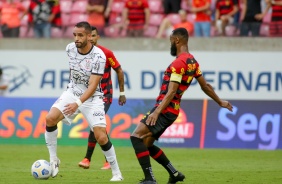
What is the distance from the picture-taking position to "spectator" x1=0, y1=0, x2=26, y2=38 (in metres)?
21.0

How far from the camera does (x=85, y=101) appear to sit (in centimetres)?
1131

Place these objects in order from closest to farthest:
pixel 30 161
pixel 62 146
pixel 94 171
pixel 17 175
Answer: pixel 17 175
pixel 94 171
pixel 30 161
pixel 62 146

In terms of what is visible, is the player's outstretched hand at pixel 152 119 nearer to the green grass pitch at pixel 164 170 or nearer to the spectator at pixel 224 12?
the green grass pitch at pixel 164 170

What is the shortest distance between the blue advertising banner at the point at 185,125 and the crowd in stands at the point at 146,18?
2463mm

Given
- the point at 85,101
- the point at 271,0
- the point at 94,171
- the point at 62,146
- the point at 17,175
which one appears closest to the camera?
the point at 85,101

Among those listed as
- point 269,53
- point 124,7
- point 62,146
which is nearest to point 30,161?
point 62,146

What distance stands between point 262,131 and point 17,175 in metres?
8.13

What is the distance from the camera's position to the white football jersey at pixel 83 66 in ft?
36.6

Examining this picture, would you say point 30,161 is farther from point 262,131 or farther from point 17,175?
point 262,131

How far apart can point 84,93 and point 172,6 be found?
1052cm

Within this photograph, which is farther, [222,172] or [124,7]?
[124,7]

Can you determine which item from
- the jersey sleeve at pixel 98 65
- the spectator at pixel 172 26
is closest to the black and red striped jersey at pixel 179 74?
the jersey sleeve at pixel 98 65

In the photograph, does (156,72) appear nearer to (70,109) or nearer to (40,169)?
(40,169)

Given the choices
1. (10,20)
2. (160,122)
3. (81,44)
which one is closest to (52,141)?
(81,44)
